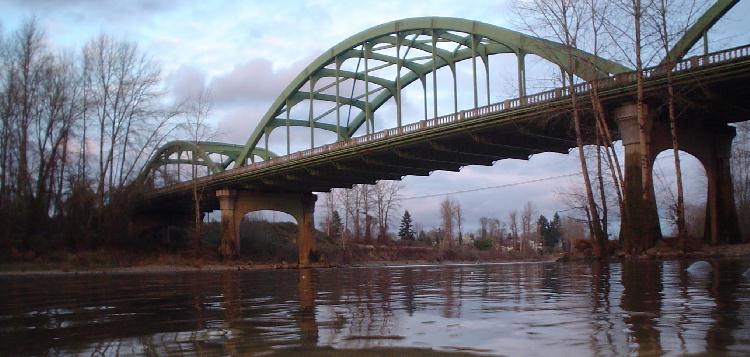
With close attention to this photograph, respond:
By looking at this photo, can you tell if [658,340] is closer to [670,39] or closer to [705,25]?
[670,39]

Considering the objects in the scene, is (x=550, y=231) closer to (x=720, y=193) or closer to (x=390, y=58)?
(x=390, y=58)

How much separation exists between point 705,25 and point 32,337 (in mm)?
26670

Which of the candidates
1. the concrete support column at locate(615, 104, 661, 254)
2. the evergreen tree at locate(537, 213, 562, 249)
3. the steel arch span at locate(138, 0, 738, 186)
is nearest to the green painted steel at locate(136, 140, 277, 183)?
the steel arch span at locate(138, 0, 738, 186)

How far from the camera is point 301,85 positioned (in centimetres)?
5809

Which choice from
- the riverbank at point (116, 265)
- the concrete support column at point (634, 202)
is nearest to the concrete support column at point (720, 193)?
the concrete support column at point (634, 202)

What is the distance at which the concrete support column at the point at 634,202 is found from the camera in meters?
21.2

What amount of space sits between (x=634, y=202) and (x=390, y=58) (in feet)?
106

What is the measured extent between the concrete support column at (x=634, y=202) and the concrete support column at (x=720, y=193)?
4001 mm

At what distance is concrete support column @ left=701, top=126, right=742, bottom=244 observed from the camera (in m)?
25.7

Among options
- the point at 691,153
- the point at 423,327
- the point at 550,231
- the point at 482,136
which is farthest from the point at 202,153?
the point at 550,231

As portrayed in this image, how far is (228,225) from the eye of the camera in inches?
2228

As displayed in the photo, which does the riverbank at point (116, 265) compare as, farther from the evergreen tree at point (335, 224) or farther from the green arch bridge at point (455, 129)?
the evergreen tree at point (335, 224)

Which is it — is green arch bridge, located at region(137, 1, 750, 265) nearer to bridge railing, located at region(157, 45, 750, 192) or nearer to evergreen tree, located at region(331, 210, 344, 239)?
bridge railing, located at region(157, 45, 750, 192)

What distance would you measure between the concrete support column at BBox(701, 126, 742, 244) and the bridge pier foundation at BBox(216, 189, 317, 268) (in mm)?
37028
